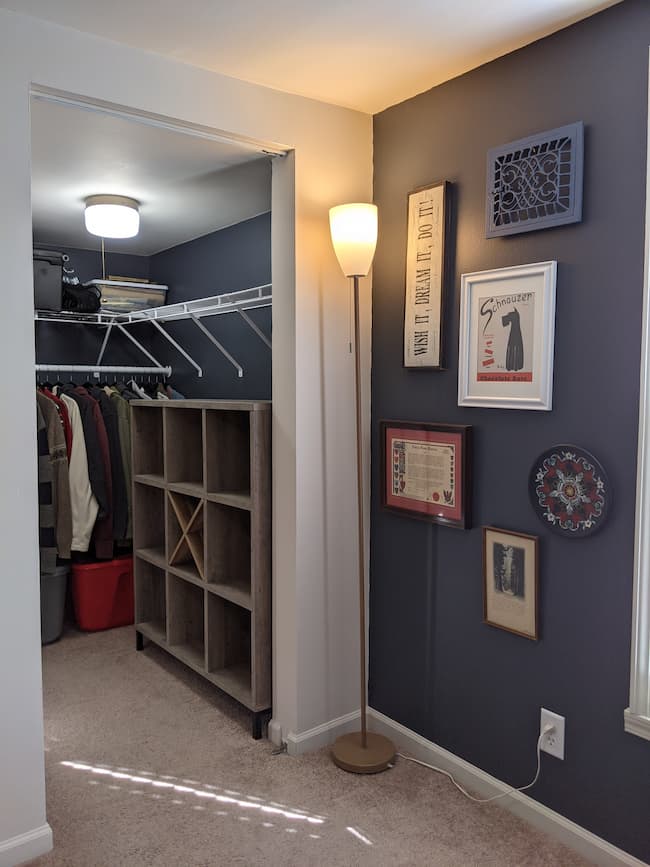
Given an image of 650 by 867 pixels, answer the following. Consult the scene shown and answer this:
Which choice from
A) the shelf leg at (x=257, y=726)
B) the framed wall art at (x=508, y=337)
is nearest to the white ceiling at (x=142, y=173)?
the framed wall art at (x=508, y=337)

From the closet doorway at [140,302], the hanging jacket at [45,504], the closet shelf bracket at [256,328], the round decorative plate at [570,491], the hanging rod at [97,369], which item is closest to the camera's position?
the round decorative plate at [570,491]

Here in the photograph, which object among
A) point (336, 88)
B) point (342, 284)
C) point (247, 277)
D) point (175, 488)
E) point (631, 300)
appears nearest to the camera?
point (631, 300)

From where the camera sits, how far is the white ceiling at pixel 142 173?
7.64 ft

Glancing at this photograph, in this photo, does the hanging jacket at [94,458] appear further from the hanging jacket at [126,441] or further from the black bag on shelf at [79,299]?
the black bag on shelf at [79,299]

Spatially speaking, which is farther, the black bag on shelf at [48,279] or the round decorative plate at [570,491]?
the black bag on shelf at [48,279]

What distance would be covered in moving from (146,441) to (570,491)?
2.29m

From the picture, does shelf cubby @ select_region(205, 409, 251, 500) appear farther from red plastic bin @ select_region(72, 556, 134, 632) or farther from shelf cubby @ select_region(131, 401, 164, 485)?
red plastic bin @ select_region(72, 556, 134, 632)

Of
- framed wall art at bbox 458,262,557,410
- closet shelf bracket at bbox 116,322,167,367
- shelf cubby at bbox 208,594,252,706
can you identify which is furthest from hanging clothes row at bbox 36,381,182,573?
framed wall art at bbox 458,262,557,410

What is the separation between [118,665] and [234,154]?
94.5 inches

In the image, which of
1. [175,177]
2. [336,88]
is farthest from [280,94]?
[175,177]

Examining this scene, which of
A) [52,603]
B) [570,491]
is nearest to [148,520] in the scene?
[52,603]

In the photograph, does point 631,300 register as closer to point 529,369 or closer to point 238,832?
point 529,369

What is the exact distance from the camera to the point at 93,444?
3.74m

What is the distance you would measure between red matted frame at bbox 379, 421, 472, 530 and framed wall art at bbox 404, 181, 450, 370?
9.2 inches
